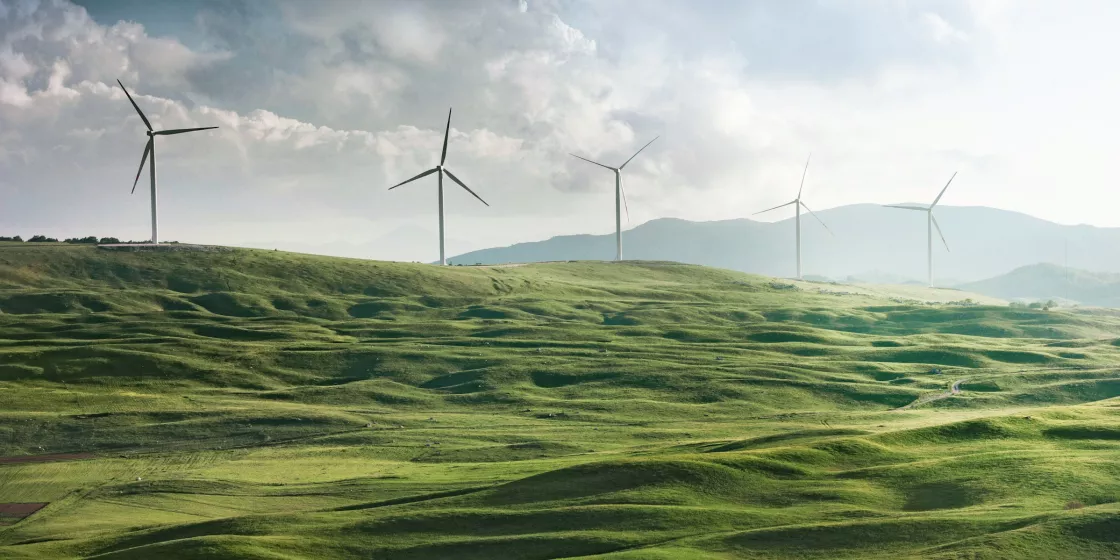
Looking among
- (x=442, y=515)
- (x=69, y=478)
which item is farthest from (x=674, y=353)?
(x=442, y=515)

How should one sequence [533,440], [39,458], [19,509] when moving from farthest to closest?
[533,440]
[39,458]
[19,509]

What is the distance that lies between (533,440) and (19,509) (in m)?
47.6

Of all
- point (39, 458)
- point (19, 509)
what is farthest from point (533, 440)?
point (39, 458)

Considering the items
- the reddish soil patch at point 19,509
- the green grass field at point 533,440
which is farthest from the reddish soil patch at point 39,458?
the reddish soil patch at point 19,509

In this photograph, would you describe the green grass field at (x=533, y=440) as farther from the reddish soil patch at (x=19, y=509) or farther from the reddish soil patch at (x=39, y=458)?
the reddish soil patch at (x=39, y=458)

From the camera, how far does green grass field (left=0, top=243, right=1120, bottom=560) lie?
58188mm

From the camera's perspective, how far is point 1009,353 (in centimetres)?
17775

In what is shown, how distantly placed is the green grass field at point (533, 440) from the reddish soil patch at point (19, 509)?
948mm

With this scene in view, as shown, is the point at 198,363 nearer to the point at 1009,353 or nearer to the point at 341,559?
the point at 341,559

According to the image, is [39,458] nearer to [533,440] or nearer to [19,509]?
[19,509]

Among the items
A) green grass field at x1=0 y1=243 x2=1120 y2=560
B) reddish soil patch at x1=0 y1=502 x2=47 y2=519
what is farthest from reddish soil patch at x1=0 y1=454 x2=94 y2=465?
reddish soil patch at x1=0 y1=502 x2=47 y2=519

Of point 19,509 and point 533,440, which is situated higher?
point 533,440

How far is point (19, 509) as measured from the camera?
7994 cm

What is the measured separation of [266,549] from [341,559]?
13.6ft
